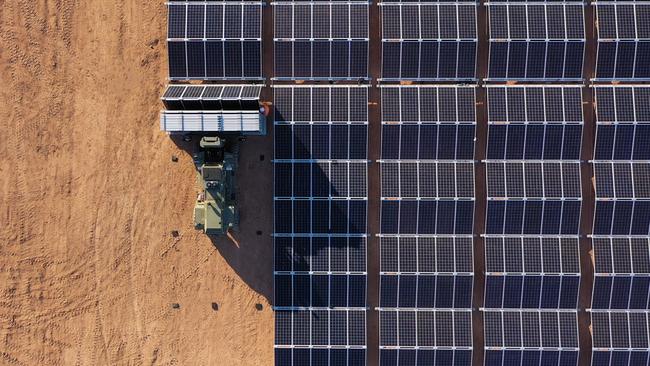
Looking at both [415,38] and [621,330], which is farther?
[621,330]

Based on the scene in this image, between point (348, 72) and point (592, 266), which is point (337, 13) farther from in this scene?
point (592, 266)

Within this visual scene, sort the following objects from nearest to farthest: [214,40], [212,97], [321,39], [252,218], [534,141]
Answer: [212,97], [214,40], [321,39], [534,141], [252,218]

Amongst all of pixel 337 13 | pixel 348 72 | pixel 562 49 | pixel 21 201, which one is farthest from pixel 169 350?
pixel 562 49

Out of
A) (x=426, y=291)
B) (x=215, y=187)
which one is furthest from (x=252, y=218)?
(x=426, y=291)

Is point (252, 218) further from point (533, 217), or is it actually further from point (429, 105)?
point (533, 217)

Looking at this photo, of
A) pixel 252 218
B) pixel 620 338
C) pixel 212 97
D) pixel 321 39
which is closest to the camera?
pixel 212 97

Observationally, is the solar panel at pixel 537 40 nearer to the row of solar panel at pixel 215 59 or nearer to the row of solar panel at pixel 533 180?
the row of solar panel at pixel 533 180

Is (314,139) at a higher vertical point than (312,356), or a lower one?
higher
